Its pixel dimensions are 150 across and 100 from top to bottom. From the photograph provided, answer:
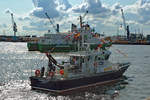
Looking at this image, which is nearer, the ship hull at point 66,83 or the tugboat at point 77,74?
the ship hull at point 66,83

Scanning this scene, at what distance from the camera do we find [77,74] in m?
30.5

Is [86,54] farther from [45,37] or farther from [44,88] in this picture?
[45,37]

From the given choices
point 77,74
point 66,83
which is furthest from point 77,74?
point 66,83

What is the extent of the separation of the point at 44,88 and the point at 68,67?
13.6 ft

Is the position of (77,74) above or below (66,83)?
above

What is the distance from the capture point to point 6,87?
31.5 meters

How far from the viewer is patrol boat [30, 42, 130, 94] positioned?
28278mm

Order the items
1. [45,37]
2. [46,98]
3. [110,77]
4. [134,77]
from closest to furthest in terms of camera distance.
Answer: [46,98], [110,77], [134,77], [45,37]

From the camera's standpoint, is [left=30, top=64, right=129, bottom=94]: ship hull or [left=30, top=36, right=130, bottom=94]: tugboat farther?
[left=30, top=36, right=130, bottom=94]: tugboat

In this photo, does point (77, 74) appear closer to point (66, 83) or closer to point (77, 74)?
point (77, 74)

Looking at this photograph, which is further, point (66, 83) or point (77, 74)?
point (77, 74)

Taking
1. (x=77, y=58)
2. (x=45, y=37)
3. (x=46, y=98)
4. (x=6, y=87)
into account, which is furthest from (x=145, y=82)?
(x=45, y=37)

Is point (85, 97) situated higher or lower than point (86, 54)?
lower

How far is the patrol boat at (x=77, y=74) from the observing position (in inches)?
1113
